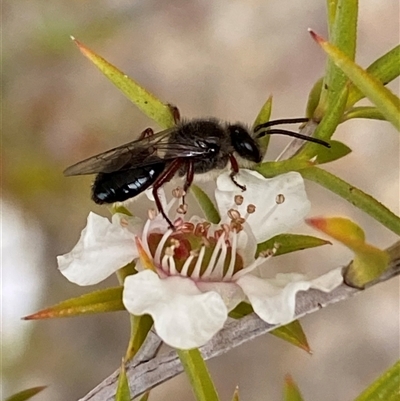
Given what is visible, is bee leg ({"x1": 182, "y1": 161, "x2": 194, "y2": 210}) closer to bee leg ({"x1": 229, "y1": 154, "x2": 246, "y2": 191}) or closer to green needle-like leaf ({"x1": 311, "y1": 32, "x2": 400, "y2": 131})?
bee leg ({"x1": 229, "y1": 154, "x2": 246, "y2": 191})

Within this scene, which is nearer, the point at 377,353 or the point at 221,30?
the point at 377,353

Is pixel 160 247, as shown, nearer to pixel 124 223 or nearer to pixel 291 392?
pixel 124 223

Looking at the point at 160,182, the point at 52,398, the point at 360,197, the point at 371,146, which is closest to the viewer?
the point at 360,197

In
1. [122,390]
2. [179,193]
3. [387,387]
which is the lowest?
[387,387]

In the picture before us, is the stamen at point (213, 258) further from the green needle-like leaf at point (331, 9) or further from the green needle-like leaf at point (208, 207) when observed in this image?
the green needle-like leaf at point (331, 9)

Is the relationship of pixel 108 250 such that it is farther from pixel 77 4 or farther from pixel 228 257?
pixel 77 4

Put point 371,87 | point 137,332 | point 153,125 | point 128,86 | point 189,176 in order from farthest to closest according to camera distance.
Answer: point 153,125 → point 189,176 → point 128,86 → point 137,332 → point 371,87

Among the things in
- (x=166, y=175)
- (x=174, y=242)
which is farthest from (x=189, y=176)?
(x=174, y=242)

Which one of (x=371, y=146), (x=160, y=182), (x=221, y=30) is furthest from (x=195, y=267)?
(x=221, y=30)

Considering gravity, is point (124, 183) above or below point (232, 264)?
above
